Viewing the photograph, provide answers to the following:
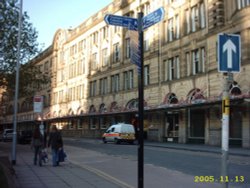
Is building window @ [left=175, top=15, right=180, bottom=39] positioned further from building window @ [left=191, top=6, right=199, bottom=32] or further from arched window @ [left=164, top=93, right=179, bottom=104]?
arched window @ [left=164, top=93, right=179, bottom=104]

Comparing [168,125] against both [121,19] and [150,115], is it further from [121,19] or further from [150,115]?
[121,19]

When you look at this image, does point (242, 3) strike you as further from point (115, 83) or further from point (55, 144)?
point (115, 83)

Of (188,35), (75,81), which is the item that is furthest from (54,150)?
(75,81)

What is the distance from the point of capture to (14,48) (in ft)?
92.8

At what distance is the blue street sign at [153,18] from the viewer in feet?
23.1

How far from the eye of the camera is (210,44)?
36.1 metres

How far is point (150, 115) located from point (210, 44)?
13.2 m

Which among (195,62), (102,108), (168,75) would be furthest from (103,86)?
(195,62)

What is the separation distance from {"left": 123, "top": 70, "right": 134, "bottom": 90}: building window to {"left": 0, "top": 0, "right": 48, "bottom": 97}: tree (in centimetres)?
2040

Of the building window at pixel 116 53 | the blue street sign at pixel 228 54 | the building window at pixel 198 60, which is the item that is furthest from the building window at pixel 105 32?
the blue street sign at pixel 228 54

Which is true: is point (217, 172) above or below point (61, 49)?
below

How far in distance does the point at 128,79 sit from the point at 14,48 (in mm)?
25706

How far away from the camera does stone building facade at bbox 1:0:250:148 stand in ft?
108

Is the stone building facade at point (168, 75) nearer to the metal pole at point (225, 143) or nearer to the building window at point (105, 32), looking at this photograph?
the building window at point (105, 32)
